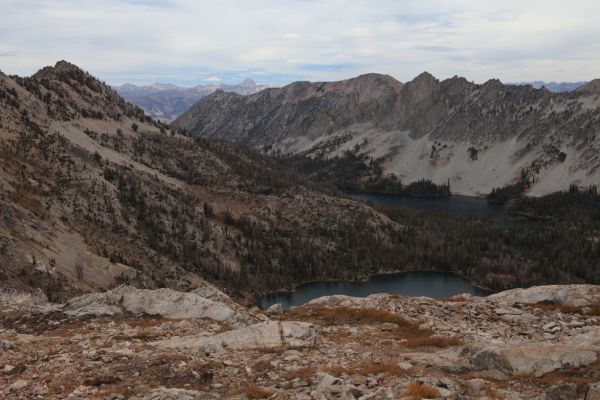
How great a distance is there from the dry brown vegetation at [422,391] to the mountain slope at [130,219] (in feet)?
114

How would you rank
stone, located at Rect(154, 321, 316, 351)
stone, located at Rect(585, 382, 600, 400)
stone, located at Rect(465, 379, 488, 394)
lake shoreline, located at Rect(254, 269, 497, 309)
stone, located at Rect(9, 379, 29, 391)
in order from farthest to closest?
lake shoreline, located at Rect(254, 269, 497, 309) < stone, located at Rect(154, 321, 316, 351) < stone, located at Rect(9, 379, 29, 391) < stone, located at Rect(465, 379, 488, 394) < stone, located at Rect(585, 382, 600, 400)

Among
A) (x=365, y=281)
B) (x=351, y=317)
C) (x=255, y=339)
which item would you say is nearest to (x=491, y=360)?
(x=255, y=339)

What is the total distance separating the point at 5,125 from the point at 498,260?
558 feet

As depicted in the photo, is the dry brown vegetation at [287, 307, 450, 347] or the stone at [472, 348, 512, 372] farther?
the dry brown vegetation at [287, 307, 450, 347]

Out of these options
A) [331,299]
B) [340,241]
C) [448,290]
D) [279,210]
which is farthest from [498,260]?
[331,299]

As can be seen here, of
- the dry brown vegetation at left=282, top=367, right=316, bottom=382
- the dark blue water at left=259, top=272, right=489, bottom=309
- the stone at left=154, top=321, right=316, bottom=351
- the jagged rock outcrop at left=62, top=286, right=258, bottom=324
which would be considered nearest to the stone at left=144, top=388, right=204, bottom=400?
the dry brown vegetation at left=282, top=367, right=316, bottom=382

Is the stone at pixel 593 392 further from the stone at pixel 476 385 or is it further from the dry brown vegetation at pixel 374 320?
the dry brown vegetation at pixel 374 320

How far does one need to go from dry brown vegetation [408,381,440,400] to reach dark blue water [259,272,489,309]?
128 m

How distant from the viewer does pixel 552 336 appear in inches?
994

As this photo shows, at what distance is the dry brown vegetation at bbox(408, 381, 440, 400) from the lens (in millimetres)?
15008

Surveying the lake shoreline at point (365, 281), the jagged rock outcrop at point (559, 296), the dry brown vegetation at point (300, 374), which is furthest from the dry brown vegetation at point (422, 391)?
the lake shoreline at point (365, 281)

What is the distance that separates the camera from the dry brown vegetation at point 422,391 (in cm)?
1501

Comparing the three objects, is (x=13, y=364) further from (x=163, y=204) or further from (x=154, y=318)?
(x=163, y=204)

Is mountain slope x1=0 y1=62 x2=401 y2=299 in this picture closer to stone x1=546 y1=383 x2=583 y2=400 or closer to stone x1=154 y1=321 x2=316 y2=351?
stone x1=154 y1=321 x2=316 y2=351
